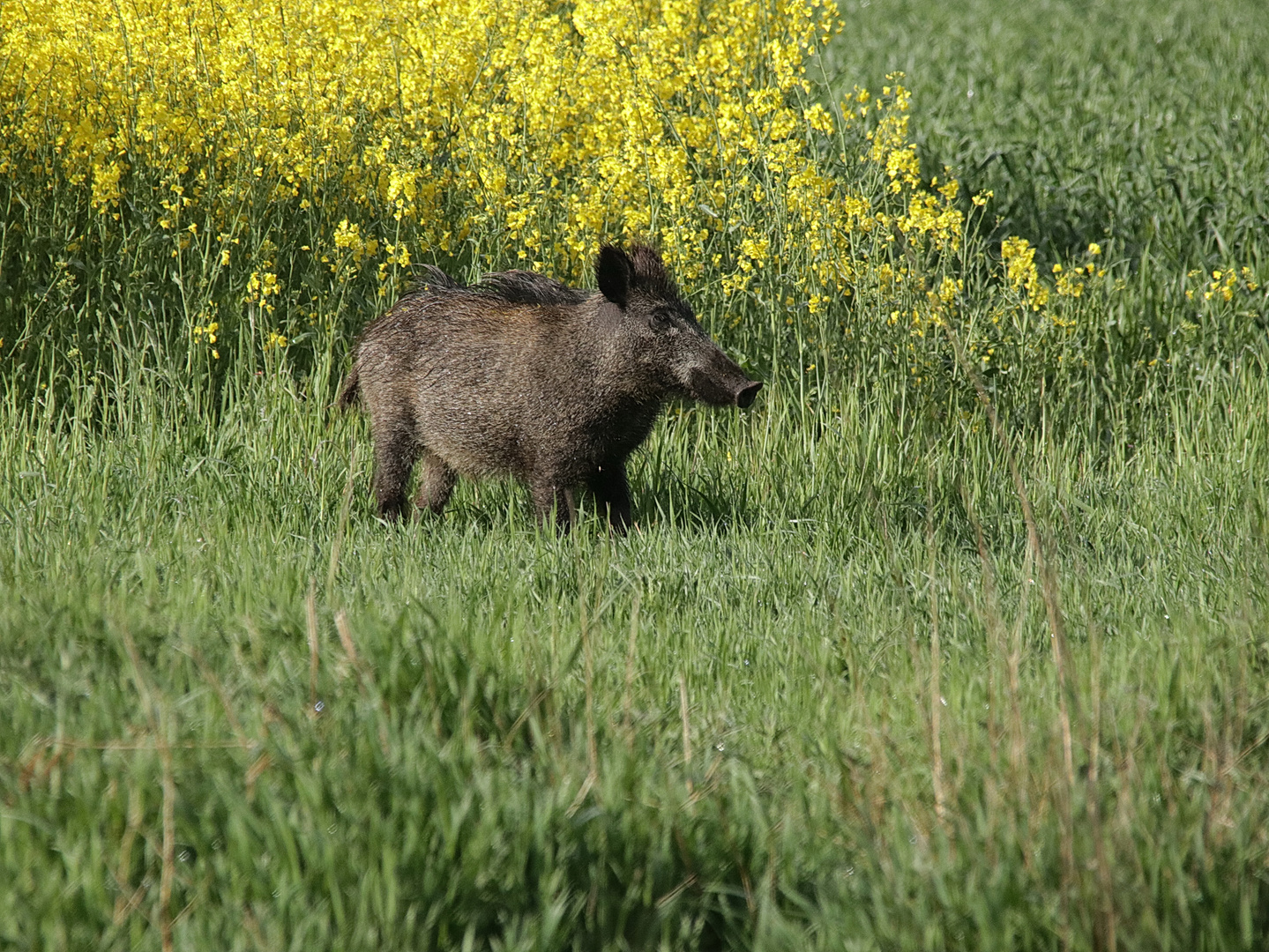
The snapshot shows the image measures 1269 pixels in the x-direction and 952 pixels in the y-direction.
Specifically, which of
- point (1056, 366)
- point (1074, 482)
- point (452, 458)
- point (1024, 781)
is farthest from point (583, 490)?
point (1024, 781)

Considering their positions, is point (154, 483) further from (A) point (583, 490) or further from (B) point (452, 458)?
(A) point (583, 490)

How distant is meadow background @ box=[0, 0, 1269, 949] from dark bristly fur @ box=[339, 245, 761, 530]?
25cm

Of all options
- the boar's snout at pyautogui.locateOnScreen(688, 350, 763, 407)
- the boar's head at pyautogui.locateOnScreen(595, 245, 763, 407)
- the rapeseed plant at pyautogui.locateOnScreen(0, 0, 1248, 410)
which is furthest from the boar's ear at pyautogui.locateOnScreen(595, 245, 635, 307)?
the rapeseed plant at pyautogui.locateOnScreen(0, 0, 1248, 410)

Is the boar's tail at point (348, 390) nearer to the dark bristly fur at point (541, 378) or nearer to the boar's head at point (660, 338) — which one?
the dark bristly fur at point (541, 378)

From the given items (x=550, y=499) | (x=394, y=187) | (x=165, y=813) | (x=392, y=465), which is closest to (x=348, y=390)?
(x=392, y=465)

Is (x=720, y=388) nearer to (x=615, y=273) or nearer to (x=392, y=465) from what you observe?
(x=615, y=273)

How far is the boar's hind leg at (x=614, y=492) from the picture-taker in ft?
16.1

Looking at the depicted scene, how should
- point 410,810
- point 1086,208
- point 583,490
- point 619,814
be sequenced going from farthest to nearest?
point 1086,208 → point 583,490 → point 619,814 → point 410,810

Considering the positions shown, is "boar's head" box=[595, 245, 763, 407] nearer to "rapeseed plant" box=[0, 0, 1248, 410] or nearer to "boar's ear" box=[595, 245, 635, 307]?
"boar's ear" box=[595, 245, 635, 307]

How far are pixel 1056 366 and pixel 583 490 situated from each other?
2643 millimetres

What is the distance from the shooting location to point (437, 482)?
5.34m

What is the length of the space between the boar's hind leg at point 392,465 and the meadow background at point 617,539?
94 mm

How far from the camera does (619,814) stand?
2541 mm

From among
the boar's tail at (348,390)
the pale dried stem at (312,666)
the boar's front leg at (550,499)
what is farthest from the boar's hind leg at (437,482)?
the pale dried stem at (312,666)
